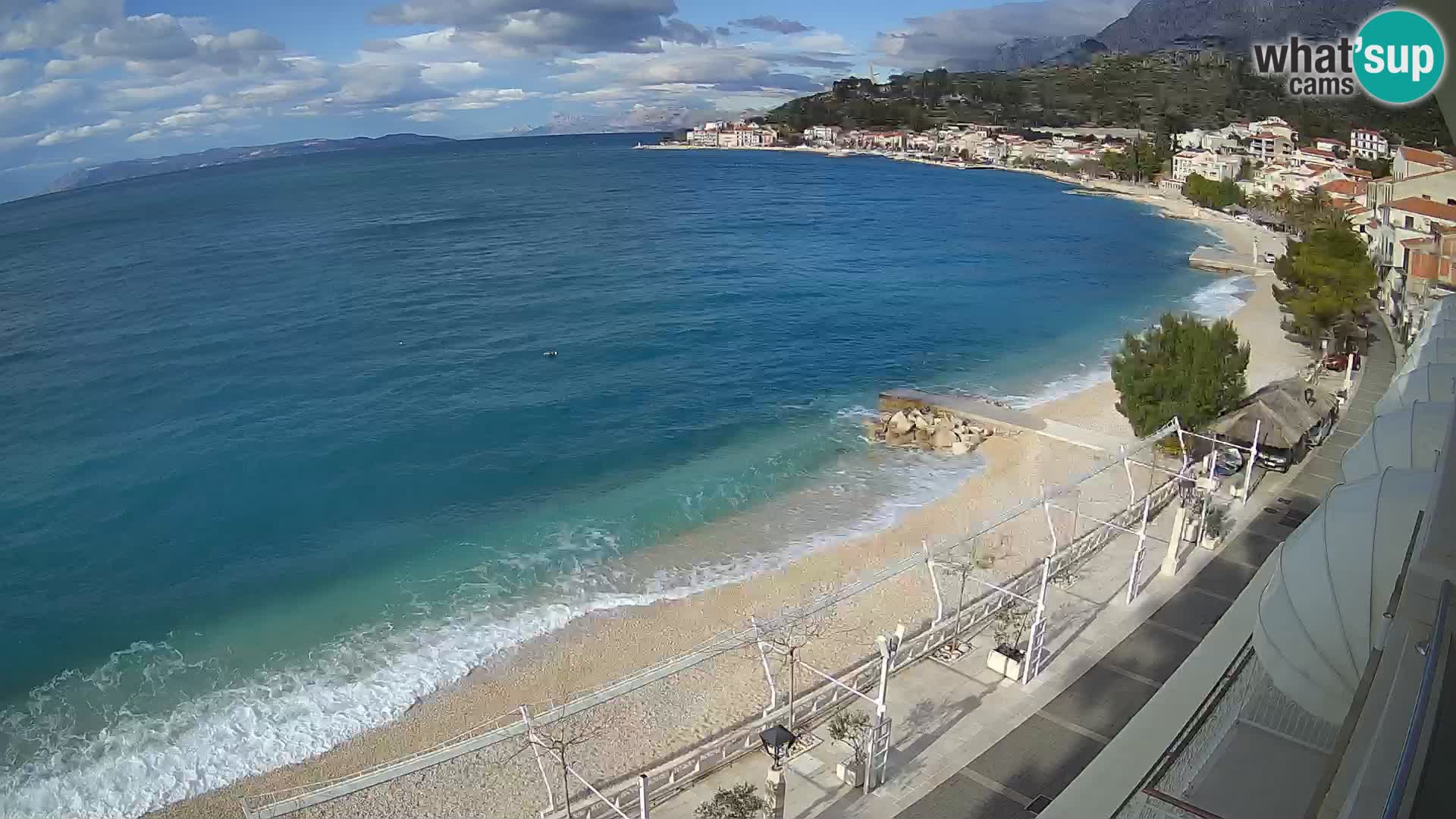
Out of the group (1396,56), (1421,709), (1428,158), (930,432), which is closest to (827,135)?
(1428,158)

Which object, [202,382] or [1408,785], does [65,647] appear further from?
[1408,785]

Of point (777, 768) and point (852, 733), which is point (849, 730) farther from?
point (777, 768)

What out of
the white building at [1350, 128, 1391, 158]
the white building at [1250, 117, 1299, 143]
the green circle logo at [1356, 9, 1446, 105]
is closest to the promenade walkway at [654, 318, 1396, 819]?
the green circle logo at [1356, 9, 1446, 105]

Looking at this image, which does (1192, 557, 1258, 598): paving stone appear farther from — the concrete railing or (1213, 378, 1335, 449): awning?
(1213, 378, 1335, 449): awning

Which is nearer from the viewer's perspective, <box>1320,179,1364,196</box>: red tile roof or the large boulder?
the large boulder

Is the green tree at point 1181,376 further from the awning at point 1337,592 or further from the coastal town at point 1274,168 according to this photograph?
the awning at point 1337,592

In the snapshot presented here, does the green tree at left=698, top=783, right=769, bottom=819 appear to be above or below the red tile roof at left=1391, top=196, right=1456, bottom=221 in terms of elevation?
below

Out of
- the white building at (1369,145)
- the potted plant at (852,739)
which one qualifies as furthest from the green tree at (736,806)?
the white building at (1369,145)
